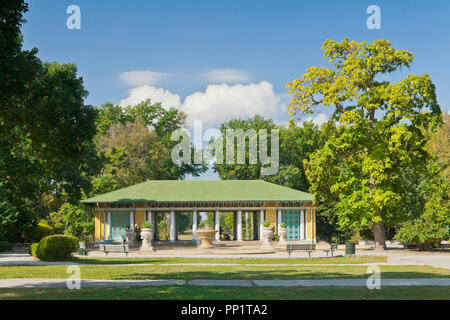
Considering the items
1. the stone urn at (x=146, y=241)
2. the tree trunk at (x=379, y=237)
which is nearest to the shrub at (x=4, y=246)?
the stone urn at (x=146, y=241)

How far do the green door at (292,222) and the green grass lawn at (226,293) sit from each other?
29872 millimetres

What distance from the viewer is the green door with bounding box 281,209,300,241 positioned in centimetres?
4350

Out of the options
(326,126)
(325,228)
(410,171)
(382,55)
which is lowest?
(325,228)

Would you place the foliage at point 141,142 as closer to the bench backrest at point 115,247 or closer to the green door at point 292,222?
the green door at point 292,222

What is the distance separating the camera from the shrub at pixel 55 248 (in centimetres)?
2425

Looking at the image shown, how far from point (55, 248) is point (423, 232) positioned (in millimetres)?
23530

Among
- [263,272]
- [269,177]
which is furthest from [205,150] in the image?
[263,272]

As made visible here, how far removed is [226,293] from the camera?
41.4 ft

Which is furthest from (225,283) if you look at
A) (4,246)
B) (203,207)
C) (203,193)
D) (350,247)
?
(203,193)

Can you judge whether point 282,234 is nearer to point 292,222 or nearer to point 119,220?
point 292,222

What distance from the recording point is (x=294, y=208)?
4372 cm

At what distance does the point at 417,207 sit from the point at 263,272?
21.0m

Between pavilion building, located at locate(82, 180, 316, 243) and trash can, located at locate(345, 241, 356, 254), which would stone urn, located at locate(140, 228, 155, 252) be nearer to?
pavilion building, located at locate(82, 180, 316, 243)
